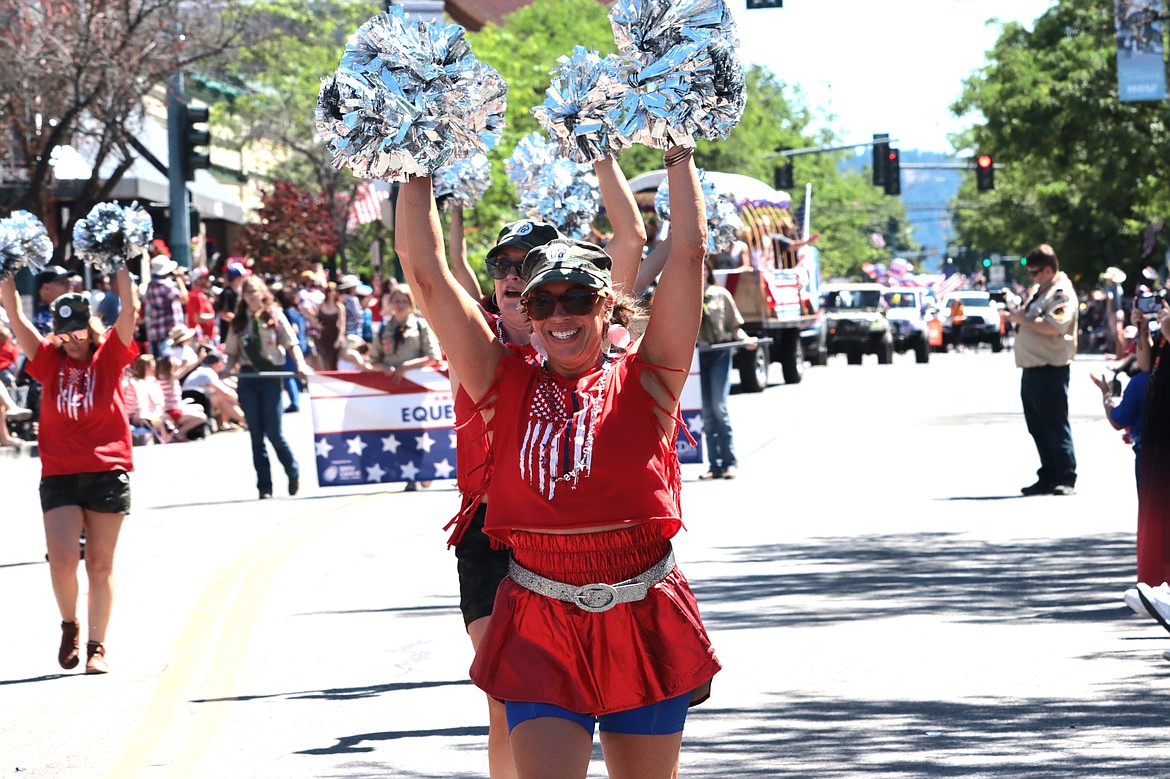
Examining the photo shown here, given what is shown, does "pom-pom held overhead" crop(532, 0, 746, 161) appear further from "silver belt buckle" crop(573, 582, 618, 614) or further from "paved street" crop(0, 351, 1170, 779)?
"paved street" crop(0, 351, 1170, 779)

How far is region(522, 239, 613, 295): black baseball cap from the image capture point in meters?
4.51

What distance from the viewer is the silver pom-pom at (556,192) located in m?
8.84

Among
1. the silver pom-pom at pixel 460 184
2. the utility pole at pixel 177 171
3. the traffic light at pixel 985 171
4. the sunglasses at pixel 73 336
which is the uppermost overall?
the traffic light at pixel 985 171

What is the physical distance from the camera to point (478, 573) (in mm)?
5934

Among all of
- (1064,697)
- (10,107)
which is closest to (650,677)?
(1064,697)

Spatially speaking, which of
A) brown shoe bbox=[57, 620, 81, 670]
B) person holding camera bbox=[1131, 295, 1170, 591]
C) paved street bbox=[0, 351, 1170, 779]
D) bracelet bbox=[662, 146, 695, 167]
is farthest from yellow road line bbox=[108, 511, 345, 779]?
person holding camera bbox=[1131, 295, 1170, 591]

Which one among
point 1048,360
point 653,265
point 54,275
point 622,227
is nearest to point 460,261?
point 653,265

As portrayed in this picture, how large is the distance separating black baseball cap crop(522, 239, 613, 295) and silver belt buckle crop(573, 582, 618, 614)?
27.1 inches

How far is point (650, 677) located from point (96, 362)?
5434 mm

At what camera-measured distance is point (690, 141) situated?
4.65m

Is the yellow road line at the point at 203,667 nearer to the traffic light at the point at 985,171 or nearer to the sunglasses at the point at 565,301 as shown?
the sunglasses at the point at 565,301

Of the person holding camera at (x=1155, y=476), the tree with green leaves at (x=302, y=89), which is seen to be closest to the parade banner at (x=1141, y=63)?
the tree with green leaves at (x=302, y=89)

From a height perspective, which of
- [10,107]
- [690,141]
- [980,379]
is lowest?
[980,379]

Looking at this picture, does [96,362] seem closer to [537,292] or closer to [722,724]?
[722,724]
